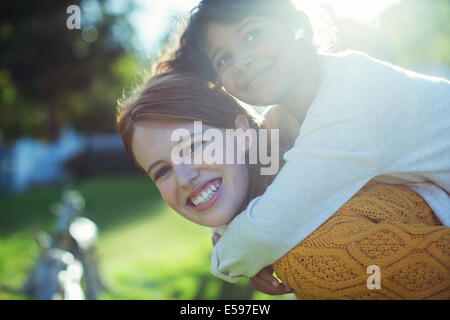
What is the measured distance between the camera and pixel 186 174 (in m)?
1.84

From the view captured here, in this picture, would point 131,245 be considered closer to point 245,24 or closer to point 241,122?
point 241,122

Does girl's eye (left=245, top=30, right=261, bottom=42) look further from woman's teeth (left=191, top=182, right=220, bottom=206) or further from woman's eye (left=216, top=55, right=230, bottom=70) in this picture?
woman's teeth (left=191, top=182, right=220, bottom=206)

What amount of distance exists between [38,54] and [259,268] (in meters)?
16.9

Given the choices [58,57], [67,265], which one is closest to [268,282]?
[67,265]

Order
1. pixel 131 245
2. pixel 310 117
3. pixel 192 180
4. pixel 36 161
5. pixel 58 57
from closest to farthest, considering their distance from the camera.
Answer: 1. pixel 310 117
2. pixel 192 180
3. pixel 131 245
4. pixel 36 161
5. pixel 58 57

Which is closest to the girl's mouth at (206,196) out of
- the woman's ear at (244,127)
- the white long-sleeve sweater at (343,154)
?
the white long-sleeve sweater at (343,154)

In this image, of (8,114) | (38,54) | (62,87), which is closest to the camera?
(38,54)

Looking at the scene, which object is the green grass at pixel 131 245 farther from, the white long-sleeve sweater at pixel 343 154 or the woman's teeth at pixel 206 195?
the white long-sleeve sweater at pixel 343 154

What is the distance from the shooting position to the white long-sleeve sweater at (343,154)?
5.17ft

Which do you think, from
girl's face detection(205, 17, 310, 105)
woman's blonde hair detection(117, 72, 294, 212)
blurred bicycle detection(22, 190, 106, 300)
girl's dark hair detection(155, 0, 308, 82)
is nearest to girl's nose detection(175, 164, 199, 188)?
woman's blonde hair detection(117, 72, 294, 212)

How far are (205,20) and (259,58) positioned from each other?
1.20ft
